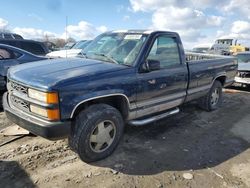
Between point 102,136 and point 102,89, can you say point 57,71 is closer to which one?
point 102,89

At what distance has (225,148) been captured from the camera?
4.54 metres

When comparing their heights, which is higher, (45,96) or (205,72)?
(205,72)

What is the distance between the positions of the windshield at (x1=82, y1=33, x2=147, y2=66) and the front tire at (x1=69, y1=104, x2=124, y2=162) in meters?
0.88

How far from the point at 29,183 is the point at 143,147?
1.89m

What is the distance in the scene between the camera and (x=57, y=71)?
3648 mm

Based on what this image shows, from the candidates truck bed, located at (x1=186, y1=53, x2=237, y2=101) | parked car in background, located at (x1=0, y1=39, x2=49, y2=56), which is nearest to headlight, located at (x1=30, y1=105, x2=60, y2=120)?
truck bed, located at (x1=186, y1=53, x2=237, y2=101)

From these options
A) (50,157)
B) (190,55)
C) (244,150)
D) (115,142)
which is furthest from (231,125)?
(50,157)

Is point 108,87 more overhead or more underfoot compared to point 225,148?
more overhead

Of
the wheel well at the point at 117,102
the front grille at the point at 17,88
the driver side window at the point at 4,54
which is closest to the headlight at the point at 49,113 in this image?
the front grille at the point at 17,88

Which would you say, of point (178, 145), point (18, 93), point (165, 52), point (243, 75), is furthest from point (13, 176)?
point (243, 75)

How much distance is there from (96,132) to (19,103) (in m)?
1.17

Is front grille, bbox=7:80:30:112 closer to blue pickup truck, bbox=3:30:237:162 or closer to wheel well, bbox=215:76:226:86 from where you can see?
blue pickup truck, bbox=3:30:237:162

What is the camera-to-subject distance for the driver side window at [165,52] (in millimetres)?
4520

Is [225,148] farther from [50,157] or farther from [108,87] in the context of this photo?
[50,157]
